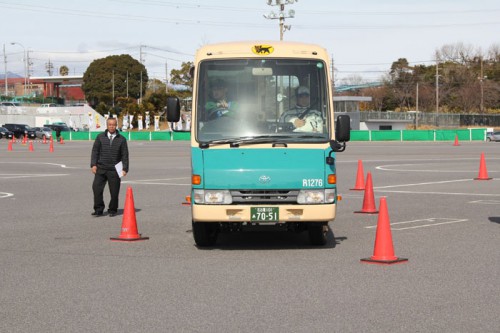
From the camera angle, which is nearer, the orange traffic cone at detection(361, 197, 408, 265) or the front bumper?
the orange traffic cone at detection(361, 197, 408, 265)

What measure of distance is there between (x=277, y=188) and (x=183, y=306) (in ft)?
12.2

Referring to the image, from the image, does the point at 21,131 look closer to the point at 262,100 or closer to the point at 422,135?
the point at 422,135

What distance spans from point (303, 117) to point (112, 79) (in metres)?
120

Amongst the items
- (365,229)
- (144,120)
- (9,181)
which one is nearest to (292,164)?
(365,229)

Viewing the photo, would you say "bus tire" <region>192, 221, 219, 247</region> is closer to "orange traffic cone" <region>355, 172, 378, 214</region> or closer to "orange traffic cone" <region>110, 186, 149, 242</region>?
"orange traffic cone" <region>110, 186, 149, 242</region>

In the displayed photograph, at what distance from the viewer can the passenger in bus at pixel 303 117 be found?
12.4 meters

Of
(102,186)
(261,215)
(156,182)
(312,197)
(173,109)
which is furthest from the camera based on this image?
(156,182)

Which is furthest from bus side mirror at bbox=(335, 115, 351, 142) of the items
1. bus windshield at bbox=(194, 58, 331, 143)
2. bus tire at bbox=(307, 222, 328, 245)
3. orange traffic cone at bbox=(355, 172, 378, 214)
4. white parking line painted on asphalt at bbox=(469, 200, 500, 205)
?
white parking line painted on asphalt at bbox=(469, 200, 500, 205)

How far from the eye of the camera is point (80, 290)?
929 cm

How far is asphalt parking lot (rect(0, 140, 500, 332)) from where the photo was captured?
306 inches

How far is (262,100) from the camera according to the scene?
12.5 m

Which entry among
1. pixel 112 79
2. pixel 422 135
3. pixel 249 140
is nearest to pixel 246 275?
pixel 249 140

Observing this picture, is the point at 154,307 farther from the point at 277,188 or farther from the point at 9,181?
the point at 9,181

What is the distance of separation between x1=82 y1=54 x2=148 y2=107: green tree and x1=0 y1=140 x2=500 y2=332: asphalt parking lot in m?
113
